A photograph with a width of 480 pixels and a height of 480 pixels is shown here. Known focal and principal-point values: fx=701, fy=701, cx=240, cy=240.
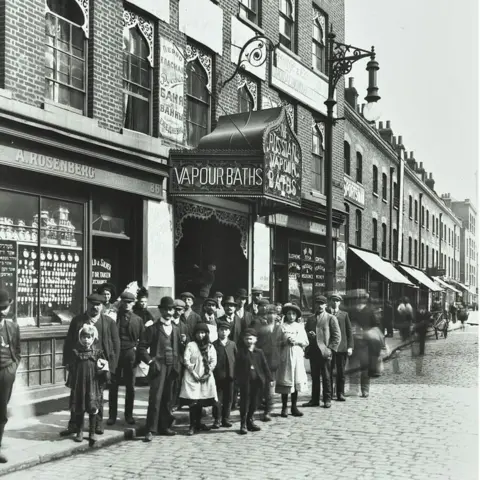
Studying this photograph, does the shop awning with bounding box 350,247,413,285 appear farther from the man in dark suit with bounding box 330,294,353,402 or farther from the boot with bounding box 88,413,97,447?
the boot with bounding box 88,413,97,447

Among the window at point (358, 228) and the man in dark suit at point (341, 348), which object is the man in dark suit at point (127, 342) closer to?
the man in dark suit at point (341, 348)

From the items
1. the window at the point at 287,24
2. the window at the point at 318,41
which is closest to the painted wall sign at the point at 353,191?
the window at the point at 318,41

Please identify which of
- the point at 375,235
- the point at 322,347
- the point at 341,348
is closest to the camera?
the point at 322,347

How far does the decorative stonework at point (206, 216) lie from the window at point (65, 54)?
327 centimetres

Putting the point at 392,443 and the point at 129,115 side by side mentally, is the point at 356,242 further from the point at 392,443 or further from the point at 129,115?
the point at 392,443

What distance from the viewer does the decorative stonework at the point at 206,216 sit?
566 inches

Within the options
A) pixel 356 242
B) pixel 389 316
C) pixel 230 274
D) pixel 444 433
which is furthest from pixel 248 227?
pixel 389 316

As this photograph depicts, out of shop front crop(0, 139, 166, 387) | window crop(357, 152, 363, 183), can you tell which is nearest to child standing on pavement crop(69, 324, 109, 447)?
shop front crop(0, 139, 166, 387)

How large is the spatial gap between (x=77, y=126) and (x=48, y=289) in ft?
8.90

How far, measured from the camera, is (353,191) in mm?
26750

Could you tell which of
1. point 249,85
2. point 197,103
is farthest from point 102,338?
point 249,85

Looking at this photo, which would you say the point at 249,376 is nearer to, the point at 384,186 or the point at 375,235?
the point at 375,235

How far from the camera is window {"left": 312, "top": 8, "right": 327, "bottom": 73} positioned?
72.0ft

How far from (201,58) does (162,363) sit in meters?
8.82
